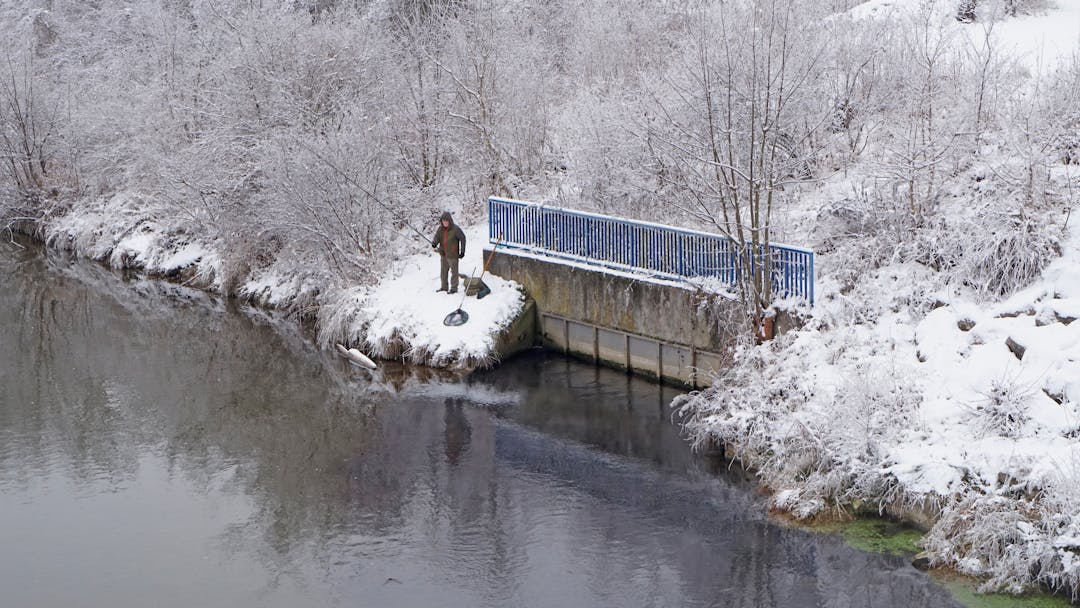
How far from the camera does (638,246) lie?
18406mm

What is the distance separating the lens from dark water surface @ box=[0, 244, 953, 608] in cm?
1180

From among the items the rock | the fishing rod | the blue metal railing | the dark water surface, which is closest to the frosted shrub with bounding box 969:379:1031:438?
the rock

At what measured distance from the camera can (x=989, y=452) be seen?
12133 millimetres

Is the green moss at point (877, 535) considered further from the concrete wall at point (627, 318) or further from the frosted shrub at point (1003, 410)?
the concrete wall at point (627, 318)

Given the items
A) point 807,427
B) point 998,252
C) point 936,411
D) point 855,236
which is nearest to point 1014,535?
point 936,411

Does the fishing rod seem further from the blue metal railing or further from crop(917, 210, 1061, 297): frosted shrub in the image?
crop(917, 210, 1061, 297): frosted shrub

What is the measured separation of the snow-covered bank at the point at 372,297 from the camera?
19.2 meters

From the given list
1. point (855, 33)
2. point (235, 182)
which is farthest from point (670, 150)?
point (235, 182)

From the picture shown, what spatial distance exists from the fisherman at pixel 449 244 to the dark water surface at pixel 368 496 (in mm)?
2129

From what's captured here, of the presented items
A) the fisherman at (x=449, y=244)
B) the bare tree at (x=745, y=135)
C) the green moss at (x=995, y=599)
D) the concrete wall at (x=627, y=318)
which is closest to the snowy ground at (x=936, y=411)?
the green moss at (x=995, y=599)

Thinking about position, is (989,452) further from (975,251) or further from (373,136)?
(373,136)

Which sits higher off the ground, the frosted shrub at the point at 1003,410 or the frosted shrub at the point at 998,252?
the frosted shrub at the point at 998,252

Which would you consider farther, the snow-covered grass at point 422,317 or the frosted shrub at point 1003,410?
the snow-covered grass at point 422,317

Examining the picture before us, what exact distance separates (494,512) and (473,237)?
9.69 meters
